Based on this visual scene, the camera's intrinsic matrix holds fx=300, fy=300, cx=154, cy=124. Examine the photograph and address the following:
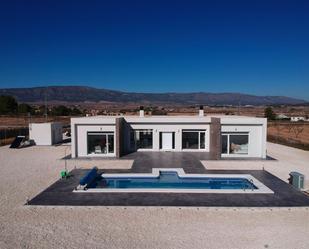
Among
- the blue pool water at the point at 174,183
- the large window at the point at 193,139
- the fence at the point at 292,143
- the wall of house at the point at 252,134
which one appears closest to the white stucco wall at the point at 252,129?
the wall of house at the point at 252,134

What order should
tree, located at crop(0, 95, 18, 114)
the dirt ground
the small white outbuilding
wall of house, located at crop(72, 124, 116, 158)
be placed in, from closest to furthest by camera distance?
Answer: wall of house, located at crop(72, 124, 116, 158) → the small white outbuilding → the dirt ground → tree, located at crop(0, 95, 18, 114)

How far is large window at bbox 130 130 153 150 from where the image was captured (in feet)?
77.8

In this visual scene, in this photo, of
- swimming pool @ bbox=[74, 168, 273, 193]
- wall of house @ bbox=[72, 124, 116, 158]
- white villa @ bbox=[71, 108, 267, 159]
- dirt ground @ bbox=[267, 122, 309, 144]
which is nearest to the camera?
swimming pool @ bbox=[74, 168, 273, 193]

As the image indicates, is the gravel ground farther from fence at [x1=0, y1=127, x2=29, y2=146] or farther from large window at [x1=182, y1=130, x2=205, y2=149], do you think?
fence at [x1=0, y1=127, x2=29, y2=146]

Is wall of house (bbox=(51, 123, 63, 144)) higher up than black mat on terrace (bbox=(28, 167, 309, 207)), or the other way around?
wall of house (bbox=(51, 123, 63, 144))

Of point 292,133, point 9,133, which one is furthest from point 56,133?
point 292,133

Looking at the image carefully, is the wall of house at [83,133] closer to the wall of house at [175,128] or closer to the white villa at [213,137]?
the white villa at [213,137]

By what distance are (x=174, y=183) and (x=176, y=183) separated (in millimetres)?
100

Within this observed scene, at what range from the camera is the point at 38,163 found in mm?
19422

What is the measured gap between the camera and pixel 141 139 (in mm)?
23812

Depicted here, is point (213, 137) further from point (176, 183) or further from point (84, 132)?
point (84, 132)

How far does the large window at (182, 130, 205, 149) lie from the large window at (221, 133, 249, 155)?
2395mm

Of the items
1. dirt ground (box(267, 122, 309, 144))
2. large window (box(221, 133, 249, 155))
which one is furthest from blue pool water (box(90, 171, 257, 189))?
dirt ground (box(267, 122, 309, 144))

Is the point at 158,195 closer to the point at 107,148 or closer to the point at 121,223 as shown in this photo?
the point at 121,223
